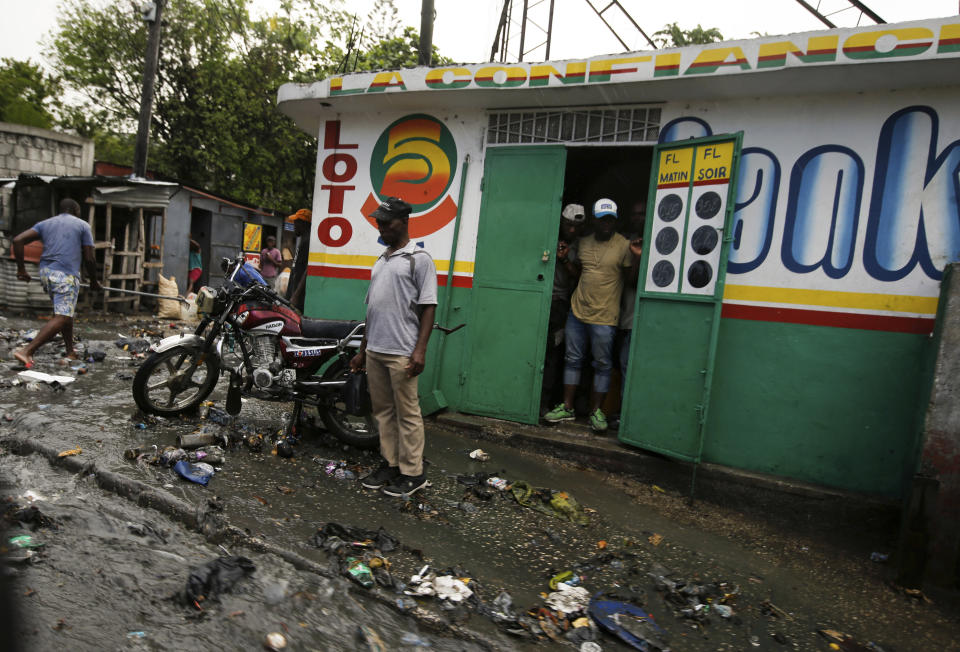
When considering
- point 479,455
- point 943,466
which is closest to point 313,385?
point 479,455

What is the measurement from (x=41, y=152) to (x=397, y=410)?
51.7 feet

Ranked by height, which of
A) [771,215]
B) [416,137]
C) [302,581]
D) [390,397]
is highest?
[416,137]

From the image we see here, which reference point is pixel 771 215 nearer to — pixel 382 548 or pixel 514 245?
pixel 514 245

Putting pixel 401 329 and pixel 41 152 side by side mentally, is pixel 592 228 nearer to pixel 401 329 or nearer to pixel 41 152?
pixel 401 329

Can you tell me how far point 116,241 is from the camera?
1227cm

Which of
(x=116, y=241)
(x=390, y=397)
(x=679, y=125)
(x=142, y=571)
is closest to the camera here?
(x=142, y=571)

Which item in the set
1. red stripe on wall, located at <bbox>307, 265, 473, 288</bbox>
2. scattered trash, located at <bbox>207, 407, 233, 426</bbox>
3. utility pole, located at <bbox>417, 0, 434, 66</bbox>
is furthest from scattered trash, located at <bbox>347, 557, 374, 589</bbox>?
utility pole, located at <bbox>417, 0, 434, 66</bbox>

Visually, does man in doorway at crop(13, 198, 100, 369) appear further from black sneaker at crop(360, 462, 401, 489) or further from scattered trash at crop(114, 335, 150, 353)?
black sneaker at crop(360, 462, 401, 489)

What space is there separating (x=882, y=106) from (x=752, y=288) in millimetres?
1581

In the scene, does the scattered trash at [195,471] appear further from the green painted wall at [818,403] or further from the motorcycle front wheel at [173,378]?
the green painted wall at [818,403]

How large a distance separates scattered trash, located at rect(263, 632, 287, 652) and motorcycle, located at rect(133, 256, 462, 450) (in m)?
2.28

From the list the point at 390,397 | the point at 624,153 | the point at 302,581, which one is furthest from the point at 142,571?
the point at 624,153

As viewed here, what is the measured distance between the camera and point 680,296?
4.79 m

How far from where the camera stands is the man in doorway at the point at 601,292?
5484 mm
